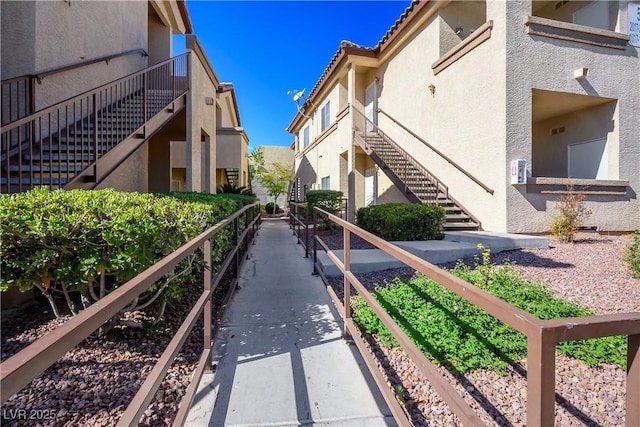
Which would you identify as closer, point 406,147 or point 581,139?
point 581,139

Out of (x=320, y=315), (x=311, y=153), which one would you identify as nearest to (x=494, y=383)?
(x=320, y=315)

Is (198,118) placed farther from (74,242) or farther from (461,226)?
(461,226)

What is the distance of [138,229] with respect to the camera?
7.60 feet

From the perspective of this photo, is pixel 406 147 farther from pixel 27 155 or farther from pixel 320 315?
pixel 27 155

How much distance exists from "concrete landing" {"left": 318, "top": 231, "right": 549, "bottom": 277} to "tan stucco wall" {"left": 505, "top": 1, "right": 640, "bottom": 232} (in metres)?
0.90

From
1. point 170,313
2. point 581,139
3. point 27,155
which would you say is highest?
point 581,139

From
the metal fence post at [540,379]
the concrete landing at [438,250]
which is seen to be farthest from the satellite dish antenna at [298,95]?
the metal fence post at [540,379]

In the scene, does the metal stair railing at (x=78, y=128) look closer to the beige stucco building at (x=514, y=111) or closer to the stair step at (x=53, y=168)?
the stair step at (x=53, y=168)

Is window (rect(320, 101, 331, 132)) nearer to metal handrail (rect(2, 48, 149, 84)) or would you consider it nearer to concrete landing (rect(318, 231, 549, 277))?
metal handrail (rect(2, 48, 149, 84))

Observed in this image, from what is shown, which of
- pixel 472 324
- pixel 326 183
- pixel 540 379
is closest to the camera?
pixel 540 379

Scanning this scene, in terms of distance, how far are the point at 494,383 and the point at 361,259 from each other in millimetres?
2773

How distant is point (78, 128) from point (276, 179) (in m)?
17.5

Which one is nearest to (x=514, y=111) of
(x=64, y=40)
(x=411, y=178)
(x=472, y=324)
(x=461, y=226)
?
(x=461, y=226)

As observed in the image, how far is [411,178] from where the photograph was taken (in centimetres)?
941
